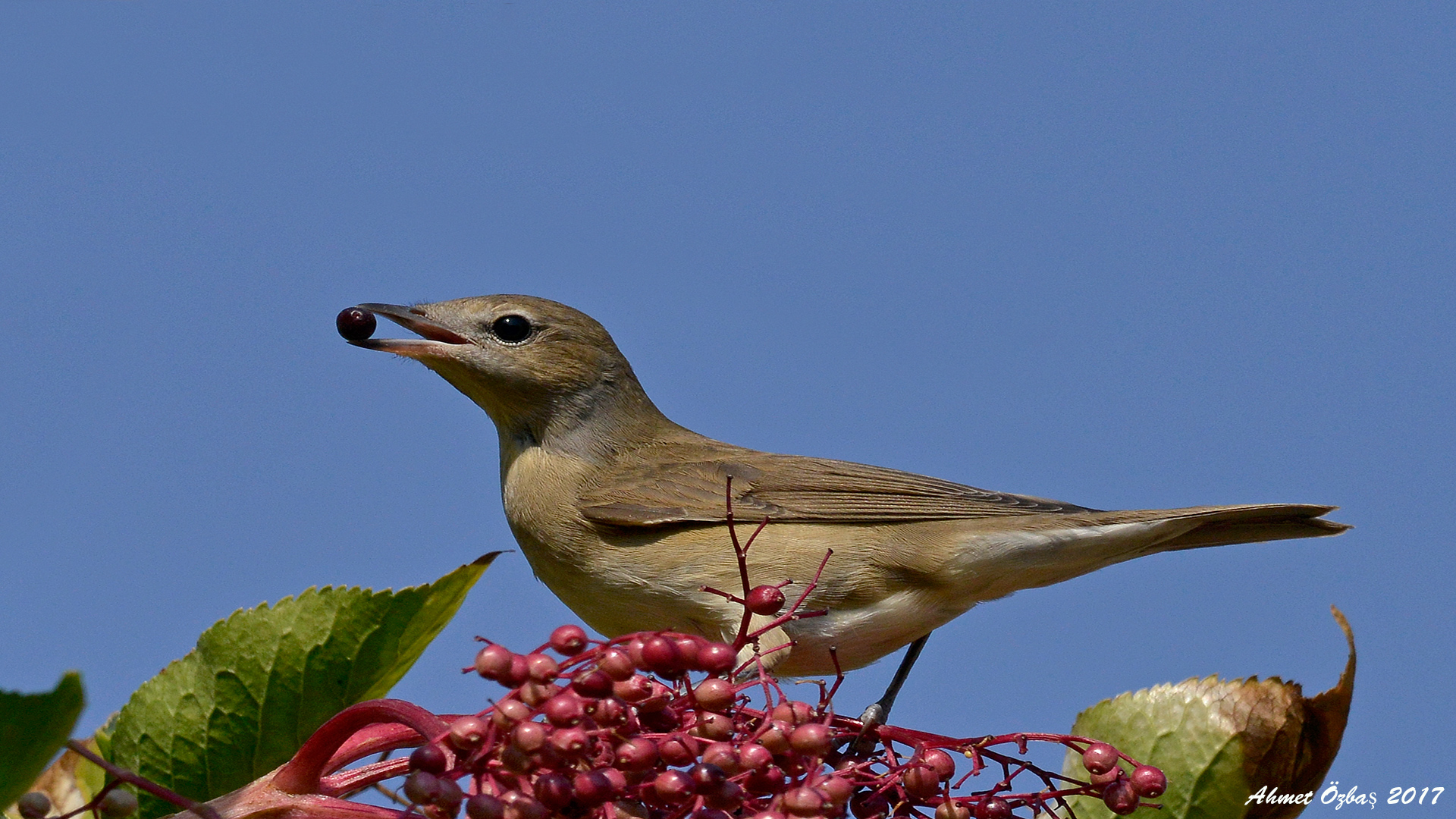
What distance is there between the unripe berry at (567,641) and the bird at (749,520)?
2573 millimetres

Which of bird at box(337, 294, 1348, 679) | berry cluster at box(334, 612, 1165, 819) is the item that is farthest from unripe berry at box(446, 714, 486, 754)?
bird at box(337, 294, 1348, 679)

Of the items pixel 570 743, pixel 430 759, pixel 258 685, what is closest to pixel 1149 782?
pixel 570 743

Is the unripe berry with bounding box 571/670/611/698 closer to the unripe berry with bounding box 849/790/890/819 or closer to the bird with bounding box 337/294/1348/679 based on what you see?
the unripe berry with bounding box 849/790/890/819

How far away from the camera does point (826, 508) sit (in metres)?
6.55

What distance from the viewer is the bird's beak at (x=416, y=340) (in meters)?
6.55

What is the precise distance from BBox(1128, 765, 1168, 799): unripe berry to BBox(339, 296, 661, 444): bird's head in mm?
4086

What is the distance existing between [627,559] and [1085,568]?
211cm

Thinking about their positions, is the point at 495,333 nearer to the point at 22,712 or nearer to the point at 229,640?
the point at 229,640

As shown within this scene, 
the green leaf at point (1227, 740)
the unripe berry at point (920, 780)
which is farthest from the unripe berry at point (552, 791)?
the green leaf at point (1227, 740)

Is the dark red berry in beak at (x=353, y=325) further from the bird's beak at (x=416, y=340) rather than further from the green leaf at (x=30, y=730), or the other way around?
the green leaf at (x=30, y=730)

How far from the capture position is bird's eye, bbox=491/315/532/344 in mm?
7250

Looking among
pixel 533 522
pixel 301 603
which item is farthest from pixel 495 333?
pixel 301 603

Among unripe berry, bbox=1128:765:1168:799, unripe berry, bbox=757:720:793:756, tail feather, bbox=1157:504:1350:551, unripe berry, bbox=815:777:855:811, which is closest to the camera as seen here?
unripe berry, bbox=815:777:855:811

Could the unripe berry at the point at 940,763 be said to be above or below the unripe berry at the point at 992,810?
above
